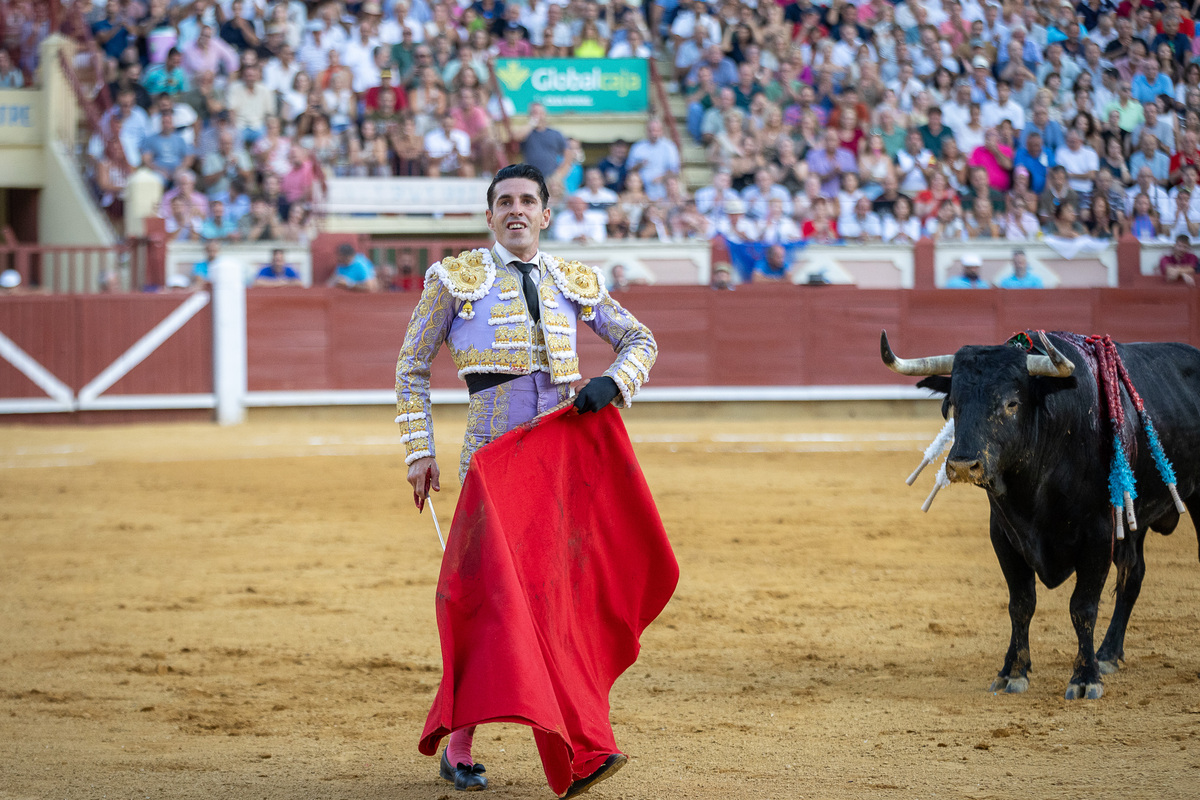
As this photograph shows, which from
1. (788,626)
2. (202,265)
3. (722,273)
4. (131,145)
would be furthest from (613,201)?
(788,626)

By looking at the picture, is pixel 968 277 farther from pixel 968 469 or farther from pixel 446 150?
pixel 968 469

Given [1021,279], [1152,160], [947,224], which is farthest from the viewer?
[1021,279]

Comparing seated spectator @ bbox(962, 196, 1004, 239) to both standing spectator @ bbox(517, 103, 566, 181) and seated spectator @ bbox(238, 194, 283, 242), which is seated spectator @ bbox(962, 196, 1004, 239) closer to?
standing spectator @ bbox(517, 103, 566, 181)

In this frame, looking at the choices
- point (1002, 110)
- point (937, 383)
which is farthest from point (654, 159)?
point (937, 383)

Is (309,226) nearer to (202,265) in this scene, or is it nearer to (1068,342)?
(202,265)

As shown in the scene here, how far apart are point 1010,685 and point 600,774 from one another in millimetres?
1524

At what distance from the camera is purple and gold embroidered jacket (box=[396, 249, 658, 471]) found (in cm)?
296

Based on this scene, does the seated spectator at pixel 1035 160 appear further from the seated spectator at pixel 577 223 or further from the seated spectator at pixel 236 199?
the seated spectator at pixel 236 199

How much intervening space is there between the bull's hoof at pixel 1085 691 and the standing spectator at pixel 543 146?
9213 millimetres

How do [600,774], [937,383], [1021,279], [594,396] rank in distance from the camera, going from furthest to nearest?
[1021,279] < [937,383] < [594,396] < [600,774]

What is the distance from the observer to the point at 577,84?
13523mm

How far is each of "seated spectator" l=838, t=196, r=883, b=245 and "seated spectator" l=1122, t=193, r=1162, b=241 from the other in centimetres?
233

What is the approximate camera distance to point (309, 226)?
1223 centimetres

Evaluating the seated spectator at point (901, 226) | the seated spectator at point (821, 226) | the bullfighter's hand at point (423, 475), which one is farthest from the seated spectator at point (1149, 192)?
the bullfighter's hand at point (423, 475)
